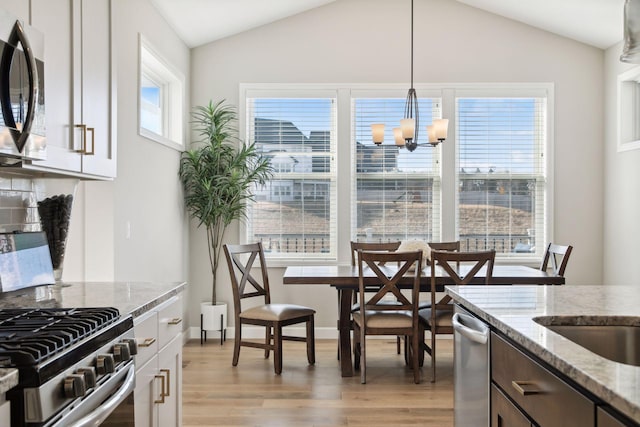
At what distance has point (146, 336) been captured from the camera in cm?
202

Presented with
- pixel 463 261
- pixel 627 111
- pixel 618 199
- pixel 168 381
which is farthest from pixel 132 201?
pixel 627 111

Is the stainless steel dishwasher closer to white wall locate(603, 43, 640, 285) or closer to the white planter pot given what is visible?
the white planter pot

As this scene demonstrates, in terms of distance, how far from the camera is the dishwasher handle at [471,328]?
71.5 inches

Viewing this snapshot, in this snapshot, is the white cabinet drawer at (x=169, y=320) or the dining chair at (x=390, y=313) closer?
the white cabinet drawer at (x=169, y=320)

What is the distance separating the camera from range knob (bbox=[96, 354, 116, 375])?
1.52m

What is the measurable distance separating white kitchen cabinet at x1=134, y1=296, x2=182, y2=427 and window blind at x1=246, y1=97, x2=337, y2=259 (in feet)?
9.79

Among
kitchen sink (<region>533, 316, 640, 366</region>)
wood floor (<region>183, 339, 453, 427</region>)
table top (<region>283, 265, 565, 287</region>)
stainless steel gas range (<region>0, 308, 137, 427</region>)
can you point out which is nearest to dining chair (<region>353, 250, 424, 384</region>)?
table top (<region>283, 265, 565, 287</region>)

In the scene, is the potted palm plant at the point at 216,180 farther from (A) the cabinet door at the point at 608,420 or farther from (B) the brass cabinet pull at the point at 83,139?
(A) the cabinet door at the point at 608,420

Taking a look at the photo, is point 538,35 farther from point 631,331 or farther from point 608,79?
point 631,331

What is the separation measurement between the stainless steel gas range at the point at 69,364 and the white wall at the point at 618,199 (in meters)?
4.56

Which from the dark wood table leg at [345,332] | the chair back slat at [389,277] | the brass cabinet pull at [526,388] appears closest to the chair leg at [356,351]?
the dark wood table leg at [345,332]

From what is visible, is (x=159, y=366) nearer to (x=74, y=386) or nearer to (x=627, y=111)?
(x=74, y=386)

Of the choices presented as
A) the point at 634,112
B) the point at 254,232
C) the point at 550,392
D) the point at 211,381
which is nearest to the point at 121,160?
the point at 211,381

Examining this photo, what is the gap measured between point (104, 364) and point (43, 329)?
0.19 meters
